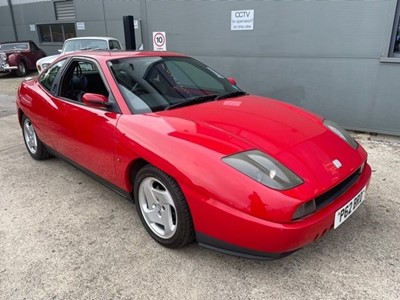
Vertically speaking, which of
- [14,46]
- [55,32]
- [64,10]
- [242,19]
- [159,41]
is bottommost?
[14,46]

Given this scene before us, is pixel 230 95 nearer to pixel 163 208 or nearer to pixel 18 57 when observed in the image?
pixel 163 208

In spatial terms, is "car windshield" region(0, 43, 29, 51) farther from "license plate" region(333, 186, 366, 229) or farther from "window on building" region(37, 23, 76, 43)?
"license plate" region(333, 186, 366, 229)

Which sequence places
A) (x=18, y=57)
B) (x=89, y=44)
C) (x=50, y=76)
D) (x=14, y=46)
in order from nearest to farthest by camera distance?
(x=50, y=76), (x=89, y=44), (x=18, y=57), (x=14, y=46)

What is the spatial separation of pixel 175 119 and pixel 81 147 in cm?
114

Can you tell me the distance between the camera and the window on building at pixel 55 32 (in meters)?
14.6

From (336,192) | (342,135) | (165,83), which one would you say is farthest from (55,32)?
(336,192)

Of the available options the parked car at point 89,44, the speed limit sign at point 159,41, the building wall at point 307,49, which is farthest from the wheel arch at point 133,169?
the parked car at point 89,44

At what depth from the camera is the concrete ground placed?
2.09 metres

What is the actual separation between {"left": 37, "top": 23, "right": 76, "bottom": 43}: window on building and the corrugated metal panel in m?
0.30

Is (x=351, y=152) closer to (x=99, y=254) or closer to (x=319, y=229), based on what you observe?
(x=319, y=229)

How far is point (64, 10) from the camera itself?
14.5m

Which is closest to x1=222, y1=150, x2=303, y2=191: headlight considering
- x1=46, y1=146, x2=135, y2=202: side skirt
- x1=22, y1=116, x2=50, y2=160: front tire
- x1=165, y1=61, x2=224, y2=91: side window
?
x1=46, y1=146, x2=135, y2=202: side skirt

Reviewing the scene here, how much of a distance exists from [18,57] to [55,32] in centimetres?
269

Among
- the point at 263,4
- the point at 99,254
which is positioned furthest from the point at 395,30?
the point at 99,254
